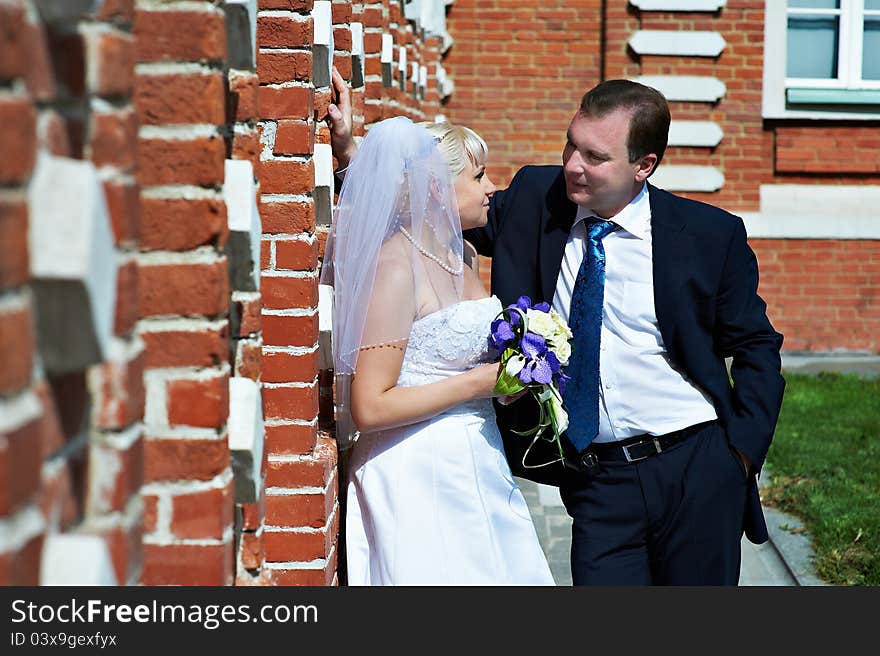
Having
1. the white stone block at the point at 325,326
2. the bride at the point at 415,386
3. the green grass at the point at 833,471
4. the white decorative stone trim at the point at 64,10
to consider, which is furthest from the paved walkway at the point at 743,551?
the white decorative stone trim at the point at 64,10

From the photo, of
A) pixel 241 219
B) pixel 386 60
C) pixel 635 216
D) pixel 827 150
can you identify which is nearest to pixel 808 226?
pixel 827 150

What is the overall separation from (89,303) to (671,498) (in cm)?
251

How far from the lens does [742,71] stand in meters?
10.4

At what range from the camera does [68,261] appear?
3.63 ft

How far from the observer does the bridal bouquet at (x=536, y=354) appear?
304 cm

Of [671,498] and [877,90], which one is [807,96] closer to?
[877,90]

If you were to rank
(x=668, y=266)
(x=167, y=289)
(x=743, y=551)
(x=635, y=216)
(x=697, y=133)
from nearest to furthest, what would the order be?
(x=167, y=289) < (x=668, y=266) < (x=635, y=216) < (x=743, y=551) < (x=697, y=133)

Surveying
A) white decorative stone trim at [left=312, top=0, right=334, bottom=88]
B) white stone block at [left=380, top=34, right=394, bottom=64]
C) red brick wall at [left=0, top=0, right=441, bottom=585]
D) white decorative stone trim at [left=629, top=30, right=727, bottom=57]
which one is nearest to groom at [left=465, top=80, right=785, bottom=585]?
white decorative stone trim at [left=312, top=0, right=334, bottom=88]

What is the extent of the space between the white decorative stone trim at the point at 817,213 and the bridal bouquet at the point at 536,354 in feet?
25.0

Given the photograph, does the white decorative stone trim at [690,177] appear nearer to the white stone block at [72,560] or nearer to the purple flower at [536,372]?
the purple flower at [536,372]

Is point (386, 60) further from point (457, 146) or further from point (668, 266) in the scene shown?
point (668, 266)

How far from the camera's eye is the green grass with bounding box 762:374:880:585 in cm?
509

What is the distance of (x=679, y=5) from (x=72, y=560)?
32.6 feet

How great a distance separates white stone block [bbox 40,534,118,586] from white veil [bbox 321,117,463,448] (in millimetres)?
1770
